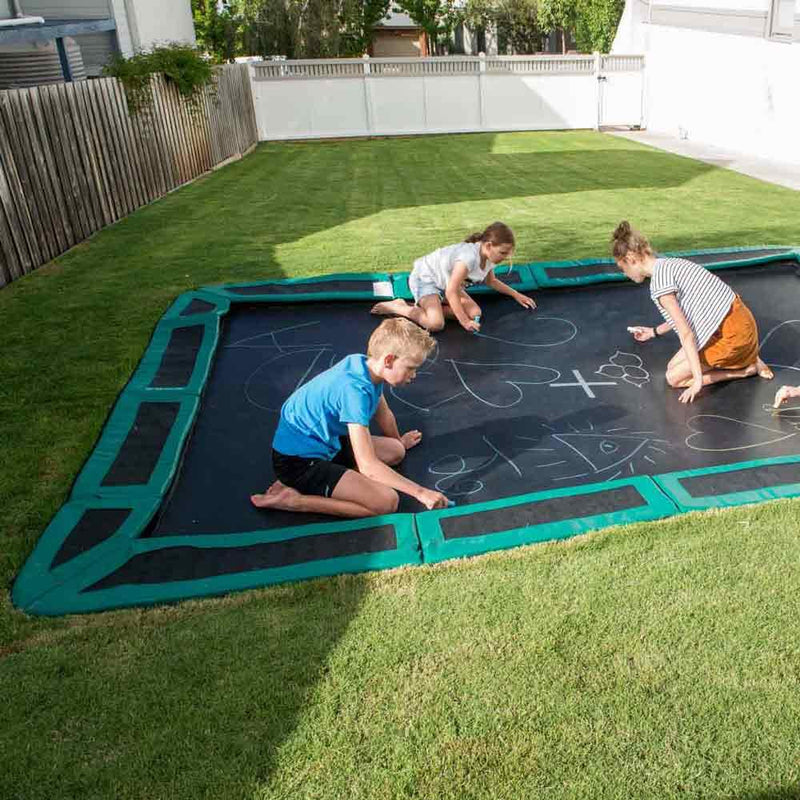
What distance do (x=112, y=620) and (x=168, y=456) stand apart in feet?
3.44

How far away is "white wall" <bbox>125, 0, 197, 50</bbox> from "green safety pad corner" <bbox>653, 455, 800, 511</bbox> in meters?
12.1

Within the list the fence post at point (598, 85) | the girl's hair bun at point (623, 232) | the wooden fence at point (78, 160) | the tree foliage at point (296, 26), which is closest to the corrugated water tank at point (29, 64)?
the wooden fence at point (78, 160)

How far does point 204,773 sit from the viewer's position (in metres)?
1.76

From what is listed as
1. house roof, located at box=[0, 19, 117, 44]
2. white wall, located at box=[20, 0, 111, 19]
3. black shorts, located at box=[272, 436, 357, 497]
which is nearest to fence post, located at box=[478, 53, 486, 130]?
white wall, located at box=[20, 0, 111, 19]

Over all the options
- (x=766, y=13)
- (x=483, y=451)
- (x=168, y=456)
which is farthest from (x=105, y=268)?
(x=766, y=13)

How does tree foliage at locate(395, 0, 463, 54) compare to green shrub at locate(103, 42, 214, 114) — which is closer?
green shrub at locate(103, 42, 214, 114)

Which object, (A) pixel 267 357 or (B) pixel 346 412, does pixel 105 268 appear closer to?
(A) pixel 267 357

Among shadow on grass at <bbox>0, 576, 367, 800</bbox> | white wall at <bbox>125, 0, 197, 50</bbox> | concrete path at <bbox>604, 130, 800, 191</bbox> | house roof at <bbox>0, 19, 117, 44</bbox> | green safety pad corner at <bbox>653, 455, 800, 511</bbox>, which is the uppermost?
white wall at <bbox>125, 0, 197, 50</bbox>

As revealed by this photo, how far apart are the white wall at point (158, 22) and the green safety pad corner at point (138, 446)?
10.4 meters

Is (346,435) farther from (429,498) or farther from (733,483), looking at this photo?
(733,483)

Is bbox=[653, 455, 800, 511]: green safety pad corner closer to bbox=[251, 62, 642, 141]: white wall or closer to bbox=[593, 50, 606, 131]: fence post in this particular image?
bbox=[251, 62, 642, 141]: white wall

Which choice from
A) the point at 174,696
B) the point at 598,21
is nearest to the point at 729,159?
the point at 174,696

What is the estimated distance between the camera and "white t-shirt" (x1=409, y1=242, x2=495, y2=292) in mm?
4602

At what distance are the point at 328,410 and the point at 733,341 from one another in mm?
2259
